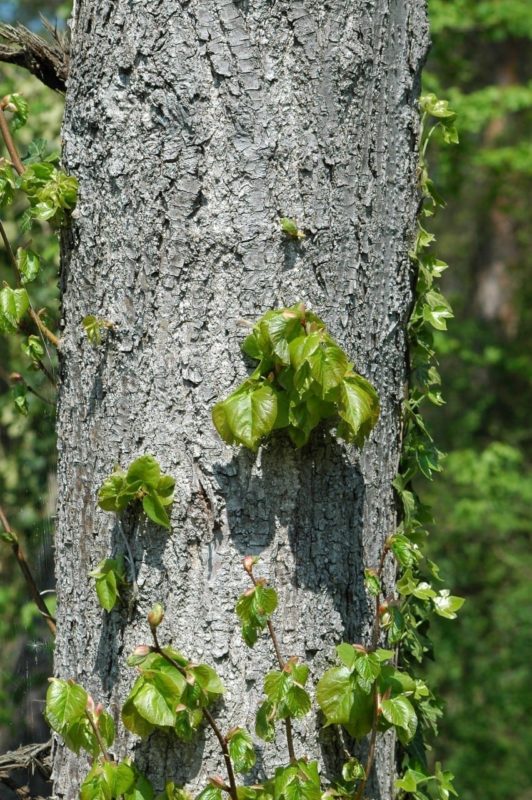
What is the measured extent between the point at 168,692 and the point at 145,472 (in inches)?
15.4

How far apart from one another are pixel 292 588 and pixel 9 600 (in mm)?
3928

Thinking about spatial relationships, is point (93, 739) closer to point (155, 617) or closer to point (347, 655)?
point (155, 617)

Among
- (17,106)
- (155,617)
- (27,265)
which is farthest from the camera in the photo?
(17,106)

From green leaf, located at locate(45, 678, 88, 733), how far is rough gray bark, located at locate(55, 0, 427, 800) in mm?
67

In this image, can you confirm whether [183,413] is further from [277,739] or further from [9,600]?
[9,600]

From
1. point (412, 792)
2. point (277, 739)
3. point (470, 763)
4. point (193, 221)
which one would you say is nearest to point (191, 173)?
point (193, 221)

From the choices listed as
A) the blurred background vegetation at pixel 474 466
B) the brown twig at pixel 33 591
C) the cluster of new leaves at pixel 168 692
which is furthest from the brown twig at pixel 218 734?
the blurred background vegetation at pixel 474 466

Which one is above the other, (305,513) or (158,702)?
(305,513)

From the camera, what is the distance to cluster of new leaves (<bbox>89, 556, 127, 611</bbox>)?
5.88 feet

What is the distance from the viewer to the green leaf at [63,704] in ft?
5.87

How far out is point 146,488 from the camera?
177cm

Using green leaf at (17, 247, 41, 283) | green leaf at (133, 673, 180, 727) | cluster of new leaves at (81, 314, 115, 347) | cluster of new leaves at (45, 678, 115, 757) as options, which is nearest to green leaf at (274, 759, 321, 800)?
green leaf at (133, 673, 180, 727)

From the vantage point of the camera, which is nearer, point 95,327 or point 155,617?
point 155,617

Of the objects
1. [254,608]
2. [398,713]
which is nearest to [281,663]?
[254,608]
